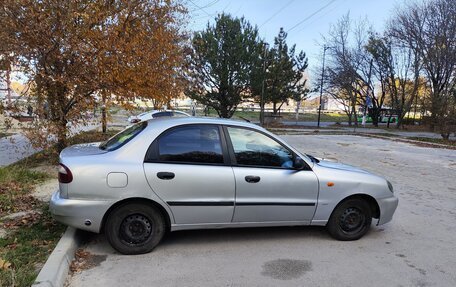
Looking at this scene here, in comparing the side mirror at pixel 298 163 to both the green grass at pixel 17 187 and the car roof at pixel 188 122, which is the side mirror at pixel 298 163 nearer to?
the car roof at pixel 188 122

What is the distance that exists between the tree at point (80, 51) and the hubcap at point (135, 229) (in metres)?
5.15

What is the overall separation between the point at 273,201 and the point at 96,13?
21.3 ft

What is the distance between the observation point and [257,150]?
16.0 ft

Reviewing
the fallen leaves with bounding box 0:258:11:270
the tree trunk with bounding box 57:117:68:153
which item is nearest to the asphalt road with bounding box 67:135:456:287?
the fallen leaves with bounding box 0:258:11:270

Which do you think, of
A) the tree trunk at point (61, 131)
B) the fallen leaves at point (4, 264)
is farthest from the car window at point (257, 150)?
the tree trunk at point (61, 131)

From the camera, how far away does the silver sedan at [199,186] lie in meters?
4.34

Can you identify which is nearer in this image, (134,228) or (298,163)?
(134,228)

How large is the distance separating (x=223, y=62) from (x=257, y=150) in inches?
937

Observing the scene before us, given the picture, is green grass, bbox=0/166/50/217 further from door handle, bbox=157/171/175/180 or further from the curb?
door handle, bbox=157/171/175/180

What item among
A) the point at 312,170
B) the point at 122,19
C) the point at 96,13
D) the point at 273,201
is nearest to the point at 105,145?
the point at 273,201

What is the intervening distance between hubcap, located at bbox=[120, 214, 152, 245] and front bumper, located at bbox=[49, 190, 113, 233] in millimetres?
Answer: 269

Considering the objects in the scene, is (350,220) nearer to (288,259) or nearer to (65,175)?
(288,259)

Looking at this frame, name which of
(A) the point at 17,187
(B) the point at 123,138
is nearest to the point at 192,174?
(B) the point at 123,138

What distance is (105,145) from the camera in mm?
5070
